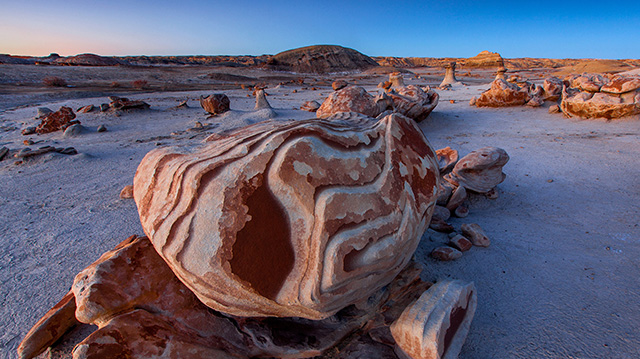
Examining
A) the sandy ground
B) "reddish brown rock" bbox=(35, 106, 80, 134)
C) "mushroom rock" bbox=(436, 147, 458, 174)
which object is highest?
"reddish brown rock" bbox=(35, 106, 80, 134)

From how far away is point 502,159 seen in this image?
318 cm

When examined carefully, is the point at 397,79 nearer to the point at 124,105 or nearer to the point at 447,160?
the point at 447,160

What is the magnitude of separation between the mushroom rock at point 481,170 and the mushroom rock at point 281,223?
6.52 feet

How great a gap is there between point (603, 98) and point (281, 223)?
743cm

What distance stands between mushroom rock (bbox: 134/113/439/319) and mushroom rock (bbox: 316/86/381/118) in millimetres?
4173

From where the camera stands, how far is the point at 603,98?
6.02 m

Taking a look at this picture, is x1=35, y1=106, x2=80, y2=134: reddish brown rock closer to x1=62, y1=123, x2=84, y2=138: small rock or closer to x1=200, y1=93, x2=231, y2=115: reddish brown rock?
x1=62, y1=123, x2=84, y2=138: small rock

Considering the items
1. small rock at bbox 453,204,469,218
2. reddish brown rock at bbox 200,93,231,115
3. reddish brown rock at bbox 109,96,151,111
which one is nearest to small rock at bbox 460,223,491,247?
small rock at bbox 453,204,469,218

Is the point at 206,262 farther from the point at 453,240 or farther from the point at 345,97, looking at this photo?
the point at 345,97

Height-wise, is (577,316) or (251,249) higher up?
(251,249)

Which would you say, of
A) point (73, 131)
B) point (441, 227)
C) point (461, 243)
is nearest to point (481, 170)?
point (441, 227)

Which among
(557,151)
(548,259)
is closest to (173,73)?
(557,151)

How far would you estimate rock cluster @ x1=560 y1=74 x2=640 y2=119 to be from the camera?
5.82 metres

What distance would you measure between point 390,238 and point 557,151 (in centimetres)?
468
